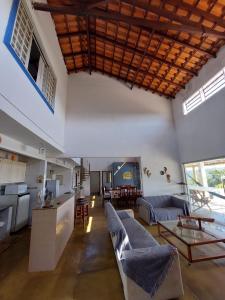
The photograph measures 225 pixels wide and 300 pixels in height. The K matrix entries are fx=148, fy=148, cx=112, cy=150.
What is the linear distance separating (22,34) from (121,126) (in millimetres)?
3928

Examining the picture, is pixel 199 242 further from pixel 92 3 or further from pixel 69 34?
pixel 69 34

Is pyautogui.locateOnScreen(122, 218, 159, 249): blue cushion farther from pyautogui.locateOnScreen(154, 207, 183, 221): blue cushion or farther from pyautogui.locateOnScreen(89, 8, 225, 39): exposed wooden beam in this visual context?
pyautogui.locateOnScreen(89, 8, 225, 39): exposed wooden beam

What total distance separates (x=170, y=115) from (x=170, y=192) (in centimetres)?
318

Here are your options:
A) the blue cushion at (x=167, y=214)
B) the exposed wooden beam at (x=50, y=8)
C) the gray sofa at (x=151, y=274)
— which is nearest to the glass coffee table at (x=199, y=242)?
the gray sofa at (x=151, y=274)

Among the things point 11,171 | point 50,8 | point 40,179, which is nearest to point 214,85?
point 50,8

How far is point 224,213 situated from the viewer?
423 centimetres

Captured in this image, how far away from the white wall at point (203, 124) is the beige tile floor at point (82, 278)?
2.95 m

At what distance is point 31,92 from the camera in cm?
309

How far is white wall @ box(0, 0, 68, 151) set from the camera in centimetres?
223

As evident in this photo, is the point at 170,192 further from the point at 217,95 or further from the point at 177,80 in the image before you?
the point at 177,80

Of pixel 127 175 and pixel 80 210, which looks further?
pixel 127 175

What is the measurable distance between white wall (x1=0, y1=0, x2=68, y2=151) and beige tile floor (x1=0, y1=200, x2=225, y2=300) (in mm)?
2531

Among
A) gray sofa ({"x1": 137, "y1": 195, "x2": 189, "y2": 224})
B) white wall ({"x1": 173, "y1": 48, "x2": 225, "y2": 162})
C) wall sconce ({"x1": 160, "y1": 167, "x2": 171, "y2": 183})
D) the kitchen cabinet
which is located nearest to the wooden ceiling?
white wall ({"x1": 173, "y1": 48, "x2": 225, "y2": 162})

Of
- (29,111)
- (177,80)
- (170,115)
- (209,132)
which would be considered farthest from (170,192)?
(29,111)
